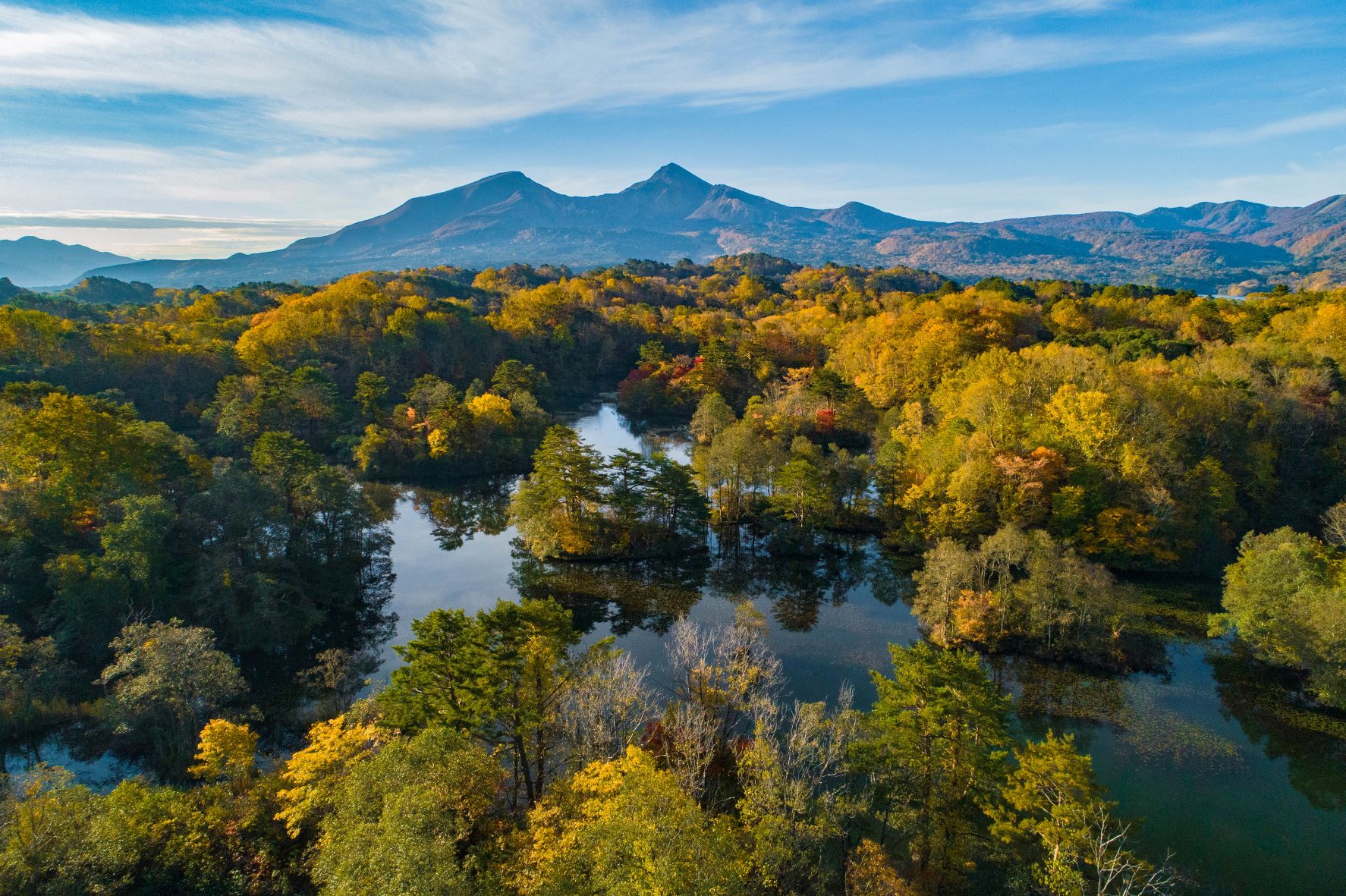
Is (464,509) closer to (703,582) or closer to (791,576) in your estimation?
(703,582)

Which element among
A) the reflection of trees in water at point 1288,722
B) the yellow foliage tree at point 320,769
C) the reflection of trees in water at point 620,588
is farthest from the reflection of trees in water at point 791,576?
the yellow foliage tree at point 320,769

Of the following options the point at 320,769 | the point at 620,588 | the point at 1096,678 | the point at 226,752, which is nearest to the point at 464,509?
the point at 620,588

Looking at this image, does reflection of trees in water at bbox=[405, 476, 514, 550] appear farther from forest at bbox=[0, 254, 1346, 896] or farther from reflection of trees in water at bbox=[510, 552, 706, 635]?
reflection of trees in water at bbox=[510, 552, 706, 635]

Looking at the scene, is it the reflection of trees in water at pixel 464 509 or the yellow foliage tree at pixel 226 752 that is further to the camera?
the reflection of trees in water at pixel 464 509

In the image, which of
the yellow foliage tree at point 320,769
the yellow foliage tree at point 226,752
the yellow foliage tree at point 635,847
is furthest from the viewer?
the yellow foliage tree at point 226,752

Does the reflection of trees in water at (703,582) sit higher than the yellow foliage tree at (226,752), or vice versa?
the yellow foliage tree at (226,752)

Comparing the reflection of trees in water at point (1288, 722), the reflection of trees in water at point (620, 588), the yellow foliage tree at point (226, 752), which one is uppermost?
the yellow foliage tree at point (226, 752)

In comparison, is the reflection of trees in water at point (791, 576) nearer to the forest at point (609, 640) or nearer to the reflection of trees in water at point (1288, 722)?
the forest at point (609, 640)
